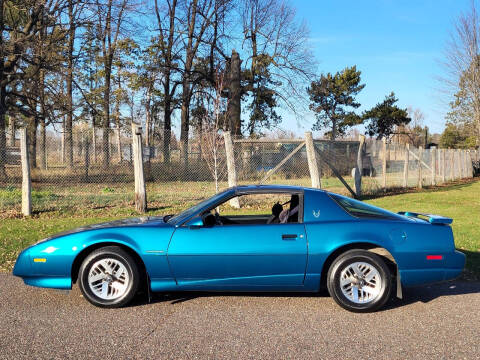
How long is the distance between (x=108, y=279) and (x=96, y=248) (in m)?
0.36

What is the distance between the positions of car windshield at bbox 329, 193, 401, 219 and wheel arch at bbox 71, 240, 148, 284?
2175 millimetres

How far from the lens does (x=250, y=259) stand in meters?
4.70

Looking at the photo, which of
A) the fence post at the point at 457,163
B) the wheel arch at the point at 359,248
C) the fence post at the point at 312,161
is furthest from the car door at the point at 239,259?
the fence post at the point at 457,163

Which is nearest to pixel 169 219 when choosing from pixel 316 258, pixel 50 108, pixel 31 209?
pixel 316 258

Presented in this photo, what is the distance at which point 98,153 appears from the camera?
13141 mm

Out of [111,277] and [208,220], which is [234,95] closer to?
[208,220]

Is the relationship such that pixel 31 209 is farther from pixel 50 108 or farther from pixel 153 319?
pixel 50 108

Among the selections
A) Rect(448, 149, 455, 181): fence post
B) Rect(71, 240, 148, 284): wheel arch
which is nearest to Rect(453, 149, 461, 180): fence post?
Rect(448, 149, 455, 181): fence post

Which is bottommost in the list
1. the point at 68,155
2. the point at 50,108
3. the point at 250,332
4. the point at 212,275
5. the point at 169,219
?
the point at 250,332

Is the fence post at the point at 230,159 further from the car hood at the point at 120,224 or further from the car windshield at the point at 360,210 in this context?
the car windshield at the point at 360,210

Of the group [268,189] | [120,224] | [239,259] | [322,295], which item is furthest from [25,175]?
[322,295]

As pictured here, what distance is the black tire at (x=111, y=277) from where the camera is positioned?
4.68 metres

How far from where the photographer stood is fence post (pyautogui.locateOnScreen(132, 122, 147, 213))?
1088 cm

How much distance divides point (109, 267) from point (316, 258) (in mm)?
2103
